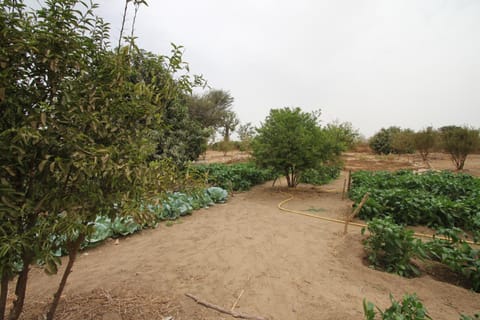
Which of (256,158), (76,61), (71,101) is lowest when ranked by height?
(256,158)

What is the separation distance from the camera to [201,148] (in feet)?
32.6

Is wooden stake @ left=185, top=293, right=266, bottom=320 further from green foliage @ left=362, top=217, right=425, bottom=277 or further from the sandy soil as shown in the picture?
green foliage @ left=362, top=217, right=425, bottom=277

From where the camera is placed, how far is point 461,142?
15031 mm

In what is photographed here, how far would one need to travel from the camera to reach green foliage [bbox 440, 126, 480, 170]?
1480cm

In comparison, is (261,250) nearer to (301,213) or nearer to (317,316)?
(317,316)

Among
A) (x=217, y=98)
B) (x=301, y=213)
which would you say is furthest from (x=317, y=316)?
(x=217, y=98)

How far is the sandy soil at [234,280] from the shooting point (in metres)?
2.26

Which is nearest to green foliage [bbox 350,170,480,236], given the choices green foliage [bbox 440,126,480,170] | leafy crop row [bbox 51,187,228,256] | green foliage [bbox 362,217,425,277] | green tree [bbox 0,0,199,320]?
green foliage [bbox 362,217,425,277]

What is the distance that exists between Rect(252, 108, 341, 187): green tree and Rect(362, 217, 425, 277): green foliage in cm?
477

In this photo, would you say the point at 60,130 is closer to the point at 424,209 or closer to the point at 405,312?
the point at 405,312

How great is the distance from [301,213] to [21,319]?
537 centimetres

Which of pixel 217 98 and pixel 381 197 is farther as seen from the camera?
pixel 217 98

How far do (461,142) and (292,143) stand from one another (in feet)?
47.8

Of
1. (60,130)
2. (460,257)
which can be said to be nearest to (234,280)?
(60,130)
